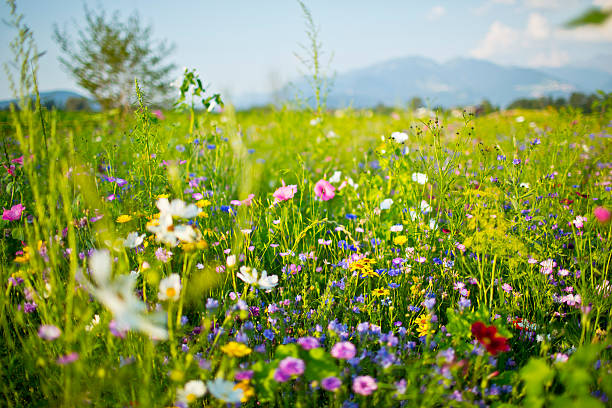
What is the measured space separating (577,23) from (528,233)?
Answer: 1670 mm

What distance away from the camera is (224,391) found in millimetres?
876

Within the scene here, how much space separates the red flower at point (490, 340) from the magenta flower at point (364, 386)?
1.16 feet

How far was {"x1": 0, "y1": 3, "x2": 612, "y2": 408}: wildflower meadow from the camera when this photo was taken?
96 cm

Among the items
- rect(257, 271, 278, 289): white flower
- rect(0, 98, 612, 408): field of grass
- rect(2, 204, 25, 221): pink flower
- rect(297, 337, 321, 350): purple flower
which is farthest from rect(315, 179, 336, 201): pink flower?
rect(2, 204, 25, 221): pink flower

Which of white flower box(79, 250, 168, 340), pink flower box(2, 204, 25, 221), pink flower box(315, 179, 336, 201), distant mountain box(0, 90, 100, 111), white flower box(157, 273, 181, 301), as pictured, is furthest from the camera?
pink flower box(315, 179, 336, 201)

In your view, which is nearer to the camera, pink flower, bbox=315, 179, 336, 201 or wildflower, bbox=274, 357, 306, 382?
wildflower, bbox=274, 357, 306, 382

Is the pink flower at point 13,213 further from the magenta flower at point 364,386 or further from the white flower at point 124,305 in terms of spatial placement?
the magenta flower at point 364,386

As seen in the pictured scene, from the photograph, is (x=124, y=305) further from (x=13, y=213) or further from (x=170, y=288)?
(x=13, y=213)

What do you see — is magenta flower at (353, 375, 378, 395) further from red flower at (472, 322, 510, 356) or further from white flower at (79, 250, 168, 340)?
white flower at (79, 250, 168, 340)

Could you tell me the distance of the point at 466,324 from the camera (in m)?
1.21

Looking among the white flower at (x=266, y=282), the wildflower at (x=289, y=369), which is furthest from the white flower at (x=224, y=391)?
the white flower at (x=266, y=282)

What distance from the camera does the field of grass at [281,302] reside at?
3.16 feet

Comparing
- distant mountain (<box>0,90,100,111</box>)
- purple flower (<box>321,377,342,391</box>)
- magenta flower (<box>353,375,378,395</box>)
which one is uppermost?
distant mountain (<box>0,90,100,111</box>)

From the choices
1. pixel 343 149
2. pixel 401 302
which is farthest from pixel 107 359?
pixel 343 149
